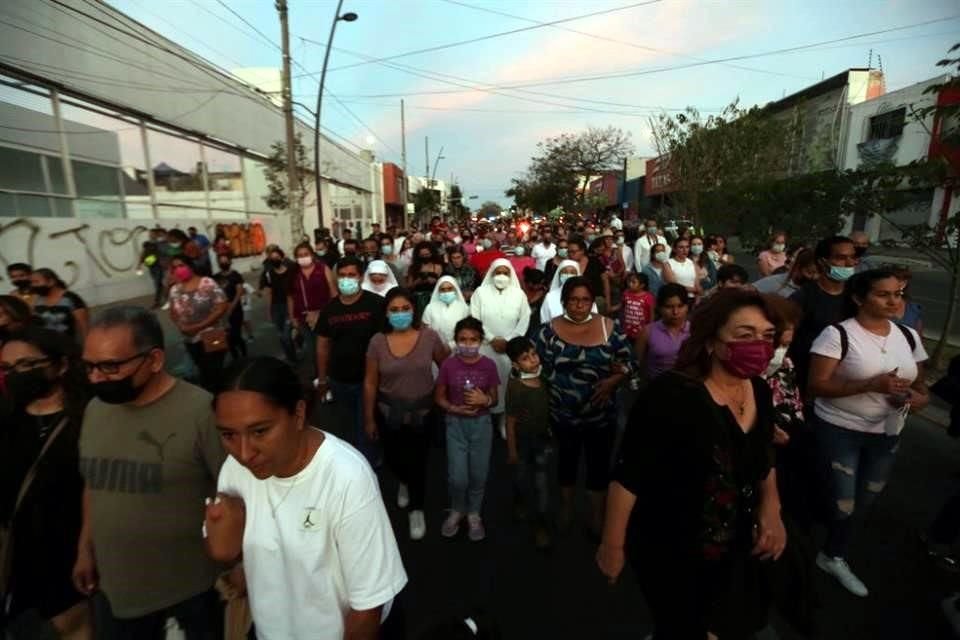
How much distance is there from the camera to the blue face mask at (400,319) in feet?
11.8

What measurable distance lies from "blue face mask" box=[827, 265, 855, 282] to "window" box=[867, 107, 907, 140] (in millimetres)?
23513

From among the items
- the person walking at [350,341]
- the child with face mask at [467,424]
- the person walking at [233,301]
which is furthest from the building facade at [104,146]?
the child with face mask at [467,424]

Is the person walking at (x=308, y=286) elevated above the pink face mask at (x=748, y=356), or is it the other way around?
the pink face mask at (x=748, y=356)

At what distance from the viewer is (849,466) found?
2850mm

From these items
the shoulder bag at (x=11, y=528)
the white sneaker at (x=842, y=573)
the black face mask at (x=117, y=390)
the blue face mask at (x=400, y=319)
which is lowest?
the white sneaker at (x=842, y=573)

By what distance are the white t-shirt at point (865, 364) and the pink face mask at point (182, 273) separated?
202 inches

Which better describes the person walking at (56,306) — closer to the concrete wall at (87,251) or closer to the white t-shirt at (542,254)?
the white t-shirt at (542,254)

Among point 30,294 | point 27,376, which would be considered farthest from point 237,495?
point 30,294

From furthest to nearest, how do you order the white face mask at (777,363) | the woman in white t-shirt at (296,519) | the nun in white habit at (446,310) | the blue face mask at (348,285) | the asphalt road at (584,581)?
1. the nun in white habit at (446,310)
2. the blue face mask at (348,285)
3. the white face mask at (777,363)
4. the asphalt road at (584,581)
5. the woman in white t-shirt at (296,519)

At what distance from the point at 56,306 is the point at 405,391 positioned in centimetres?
311

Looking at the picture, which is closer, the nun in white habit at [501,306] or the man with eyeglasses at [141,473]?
the man with eyeglasses at [141,473]

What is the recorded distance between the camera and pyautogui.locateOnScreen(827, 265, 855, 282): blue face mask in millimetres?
3498

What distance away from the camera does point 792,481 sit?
301cm

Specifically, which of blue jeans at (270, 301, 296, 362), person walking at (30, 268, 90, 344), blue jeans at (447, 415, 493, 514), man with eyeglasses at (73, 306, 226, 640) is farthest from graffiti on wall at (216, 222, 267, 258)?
man with eyeglasses at (73, 306, 226, 640)
